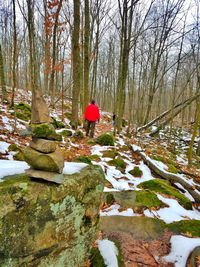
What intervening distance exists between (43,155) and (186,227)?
312 centimetres

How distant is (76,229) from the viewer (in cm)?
298

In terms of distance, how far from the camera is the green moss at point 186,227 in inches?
166

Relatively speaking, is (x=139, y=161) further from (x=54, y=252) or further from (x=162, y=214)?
(x=54, y=252)

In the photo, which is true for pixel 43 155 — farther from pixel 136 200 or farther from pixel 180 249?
pixel 136 200

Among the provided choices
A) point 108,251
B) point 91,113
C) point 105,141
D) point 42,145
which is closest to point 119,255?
point 108,251

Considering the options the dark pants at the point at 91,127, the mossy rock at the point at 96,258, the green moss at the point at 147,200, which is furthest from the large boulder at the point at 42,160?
the dark pants at the point at 91,127

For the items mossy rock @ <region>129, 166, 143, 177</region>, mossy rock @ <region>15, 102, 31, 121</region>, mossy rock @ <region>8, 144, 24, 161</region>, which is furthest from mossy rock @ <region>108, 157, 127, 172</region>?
mossy rock @ <region>15, 102, 31, 121</region>

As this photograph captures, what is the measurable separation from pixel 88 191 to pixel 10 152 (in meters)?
3.08

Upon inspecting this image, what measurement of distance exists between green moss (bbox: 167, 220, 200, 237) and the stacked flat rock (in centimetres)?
271

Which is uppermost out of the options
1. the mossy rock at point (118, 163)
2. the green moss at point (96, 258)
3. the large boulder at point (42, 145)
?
the large boulder at point (42, 145)

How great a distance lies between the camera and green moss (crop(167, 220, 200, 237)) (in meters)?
4.21

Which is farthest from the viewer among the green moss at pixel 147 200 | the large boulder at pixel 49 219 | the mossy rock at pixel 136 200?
the green moss at pixel 147 200

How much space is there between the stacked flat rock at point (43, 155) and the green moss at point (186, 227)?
2714 mm

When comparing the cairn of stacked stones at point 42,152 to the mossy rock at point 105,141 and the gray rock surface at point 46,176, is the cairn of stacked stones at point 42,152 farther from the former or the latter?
the mossy rock at point 105,141
